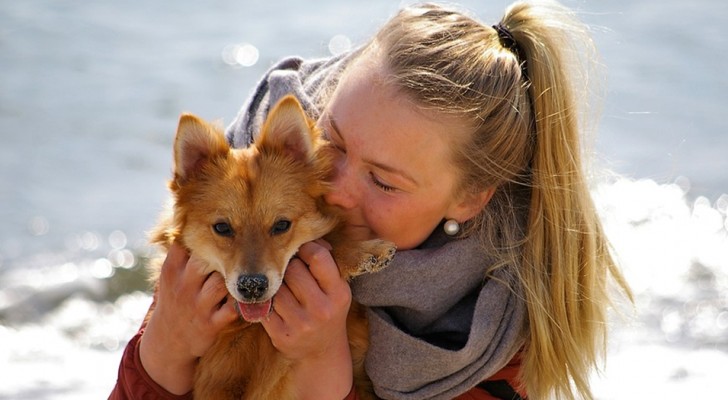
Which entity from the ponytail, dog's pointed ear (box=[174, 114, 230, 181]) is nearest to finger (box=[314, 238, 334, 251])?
dog's pointed ear (box=[174, 114, 230, 181])

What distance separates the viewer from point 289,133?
302cm

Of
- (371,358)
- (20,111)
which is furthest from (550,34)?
(20,111)

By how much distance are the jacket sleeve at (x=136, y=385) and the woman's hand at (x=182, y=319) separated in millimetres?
21

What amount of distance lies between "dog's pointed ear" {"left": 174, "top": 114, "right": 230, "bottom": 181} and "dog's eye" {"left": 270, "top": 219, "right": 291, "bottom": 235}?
12.1 inches

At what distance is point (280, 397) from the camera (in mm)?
3059

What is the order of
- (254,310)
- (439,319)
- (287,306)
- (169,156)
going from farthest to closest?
1. (169,156)
2. (439,319)
3. (287,306)
4. (254,310)

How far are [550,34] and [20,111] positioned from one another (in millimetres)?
6536

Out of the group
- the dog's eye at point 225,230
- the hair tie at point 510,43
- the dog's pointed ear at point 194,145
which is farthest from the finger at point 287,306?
the hair tie at point 510,43

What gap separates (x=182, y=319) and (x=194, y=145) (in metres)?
0.58

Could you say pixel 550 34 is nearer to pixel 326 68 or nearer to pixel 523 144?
pixel 523 144

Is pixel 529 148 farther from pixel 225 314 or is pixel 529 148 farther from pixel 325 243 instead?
pixel 225 314

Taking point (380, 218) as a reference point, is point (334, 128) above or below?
above

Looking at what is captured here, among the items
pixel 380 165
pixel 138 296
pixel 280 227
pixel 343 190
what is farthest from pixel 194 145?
pixel 138 296

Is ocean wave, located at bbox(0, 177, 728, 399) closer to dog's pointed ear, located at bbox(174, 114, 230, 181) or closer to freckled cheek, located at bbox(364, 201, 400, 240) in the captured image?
freckled cheek, located at bbox(364, 201, 400, 240)
